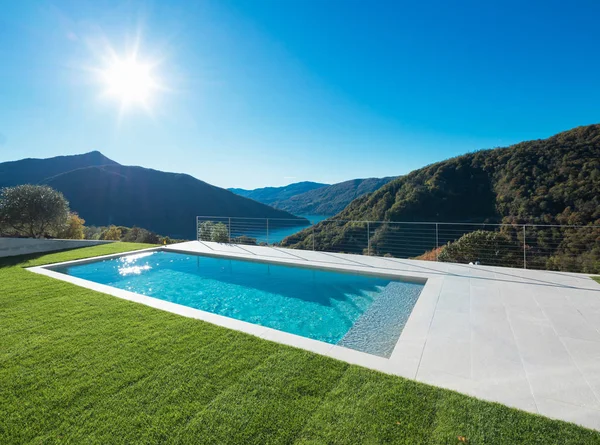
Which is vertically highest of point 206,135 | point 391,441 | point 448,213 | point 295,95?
point 295,95

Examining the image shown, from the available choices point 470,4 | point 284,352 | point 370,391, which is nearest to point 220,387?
point 284,352

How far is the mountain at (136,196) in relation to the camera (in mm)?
27625

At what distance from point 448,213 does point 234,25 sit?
15206 millimetres

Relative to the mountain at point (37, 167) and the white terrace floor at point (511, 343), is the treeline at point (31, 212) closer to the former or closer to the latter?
the white terrace floor at point (511, 343)

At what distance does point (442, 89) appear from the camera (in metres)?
10.0

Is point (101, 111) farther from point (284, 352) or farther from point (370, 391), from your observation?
point (370, 391)

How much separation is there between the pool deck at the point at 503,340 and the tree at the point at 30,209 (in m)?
6.66

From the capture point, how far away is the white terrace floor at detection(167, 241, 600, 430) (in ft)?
6.05

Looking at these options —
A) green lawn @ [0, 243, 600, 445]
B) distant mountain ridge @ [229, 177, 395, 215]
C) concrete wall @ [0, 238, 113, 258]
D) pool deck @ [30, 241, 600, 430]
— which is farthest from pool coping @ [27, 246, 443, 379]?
distant mountain ridge @ [229, 177, 395, 215]

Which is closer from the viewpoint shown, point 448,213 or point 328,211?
point 448,213

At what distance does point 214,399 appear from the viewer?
1.72 meters

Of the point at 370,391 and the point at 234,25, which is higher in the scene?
the point at 234,25

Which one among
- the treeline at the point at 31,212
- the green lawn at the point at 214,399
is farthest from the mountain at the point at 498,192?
the green lawn at the point at 214,399

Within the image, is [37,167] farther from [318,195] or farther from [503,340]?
[503,340]
